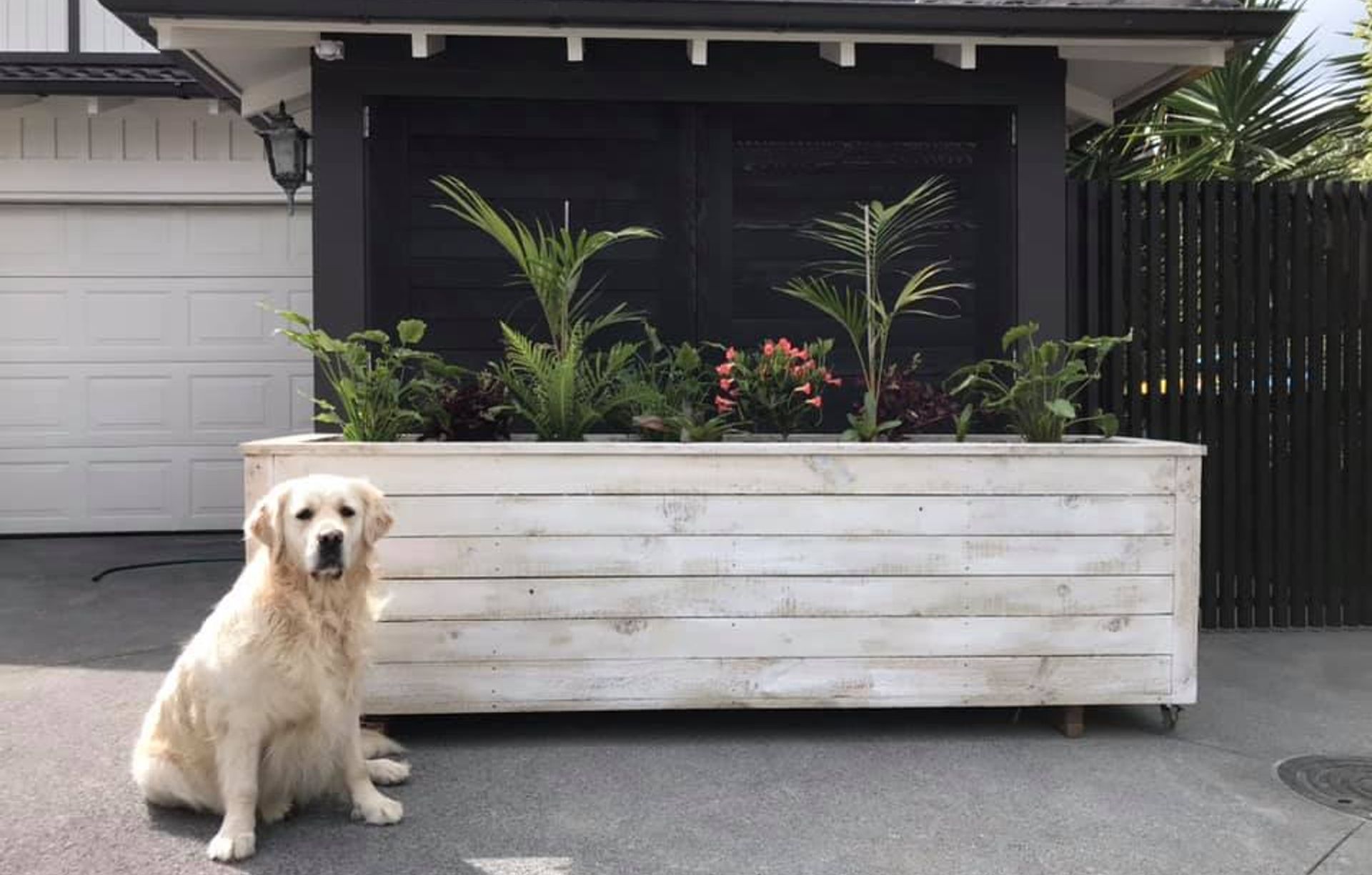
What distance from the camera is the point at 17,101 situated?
311 inches

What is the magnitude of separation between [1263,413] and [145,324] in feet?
25.5

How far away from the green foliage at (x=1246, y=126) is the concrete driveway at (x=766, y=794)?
4.46m

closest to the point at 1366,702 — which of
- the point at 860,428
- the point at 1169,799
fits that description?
the point at 1169,799

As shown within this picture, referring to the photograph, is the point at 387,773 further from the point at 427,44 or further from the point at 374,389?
the point at 427,44

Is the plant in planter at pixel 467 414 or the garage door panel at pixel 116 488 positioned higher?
the plant in planter at pixel 467 414

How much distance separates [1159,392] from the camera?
5.64 metres

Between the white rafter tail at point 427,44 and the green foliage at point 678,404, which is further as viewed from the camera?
the white rafter tail at point 427,44

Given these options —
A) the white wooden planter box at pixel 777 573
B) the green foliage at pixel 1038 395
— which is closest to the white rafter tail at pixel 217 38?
the white wooden planter box at pixel 777 573

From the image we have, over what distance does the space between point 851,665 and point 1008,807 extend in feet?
2.48

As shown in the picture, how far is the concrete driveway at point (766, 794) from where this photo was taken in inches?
116

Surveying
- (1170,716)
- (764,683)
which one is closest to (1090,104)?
(1170,716)

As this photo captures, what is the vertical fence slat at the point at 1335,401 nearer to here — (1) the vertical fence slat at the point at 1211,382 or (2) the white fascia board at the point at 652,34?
(1) the vertical fence slat at the point at 1211,382

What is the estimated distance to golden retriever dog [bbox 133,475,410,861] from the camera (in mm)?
2936

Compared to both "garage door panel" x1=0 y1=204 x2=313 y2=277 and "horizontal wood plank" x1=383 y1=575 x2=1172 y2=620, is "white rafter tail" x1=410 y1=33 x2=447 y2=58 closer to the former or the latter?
"horizontal wood plank" x1=383 y1=575 x2=1172 y2=620
